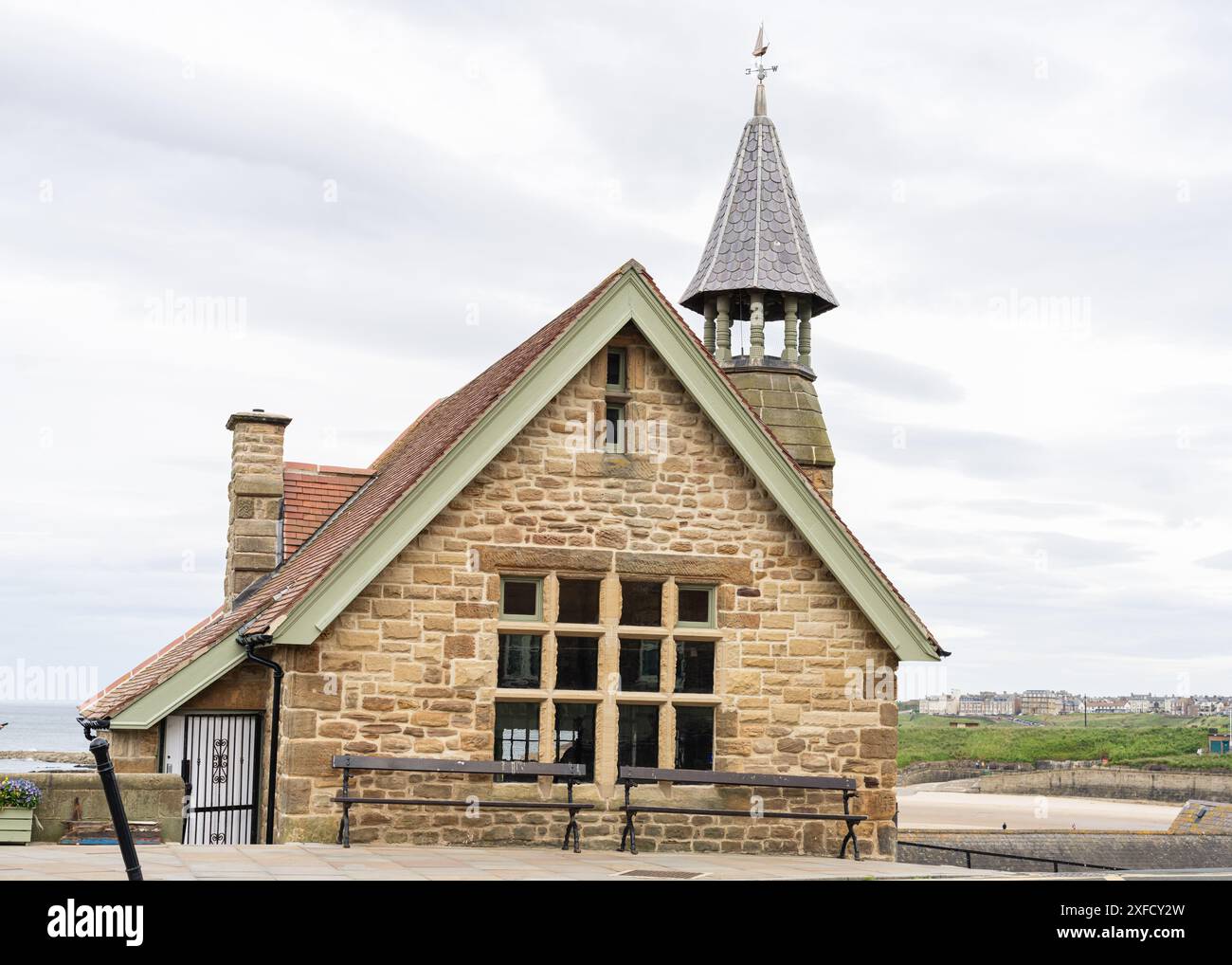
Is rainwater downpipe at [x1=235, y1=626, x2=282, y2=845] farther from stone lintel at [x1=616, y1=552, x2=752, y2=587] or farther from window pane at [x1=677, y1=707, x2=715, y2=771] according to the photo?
window pane at [x1=677, y1=707, x2=715, y2=771]

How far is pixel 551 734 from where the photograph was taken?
14742 mm

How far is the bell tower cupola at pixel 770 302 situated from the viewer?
26.5 meters

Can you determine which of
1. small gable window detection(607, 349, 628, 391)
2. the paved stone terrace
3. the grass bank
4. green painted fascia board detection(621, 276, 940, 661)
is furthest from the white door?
the grass bank

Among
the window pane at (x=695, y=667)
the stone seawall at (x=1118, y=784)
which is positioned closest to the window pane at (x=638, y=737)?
the window pane at (x=695, y=667)

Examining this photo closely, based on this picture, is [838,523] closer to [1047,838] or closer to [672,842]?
[672,842]

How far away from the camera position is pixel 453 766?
1389cm

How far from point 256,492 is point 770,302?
11.9 m

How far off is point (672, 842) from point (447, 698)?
2.73 m

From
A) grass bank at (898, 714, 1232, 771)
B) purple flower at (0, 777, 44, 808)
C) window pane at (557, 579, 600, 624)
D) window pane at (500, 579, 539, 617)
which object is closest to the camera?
purple flower at (0, 777, 44, 808)

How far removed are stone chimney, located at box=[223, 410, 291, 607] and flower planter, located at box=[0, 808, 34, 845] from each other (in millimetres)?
6311

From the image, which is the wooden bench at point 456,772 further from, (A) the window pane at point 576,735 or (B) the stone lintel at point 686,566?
(B) the stone lintel at point 686,566

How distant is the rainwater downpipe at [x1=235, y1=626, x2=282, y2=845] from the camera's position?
1448 cm

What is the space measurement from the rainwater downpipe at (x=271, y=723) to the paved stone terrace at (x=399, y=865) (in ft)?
5.28
